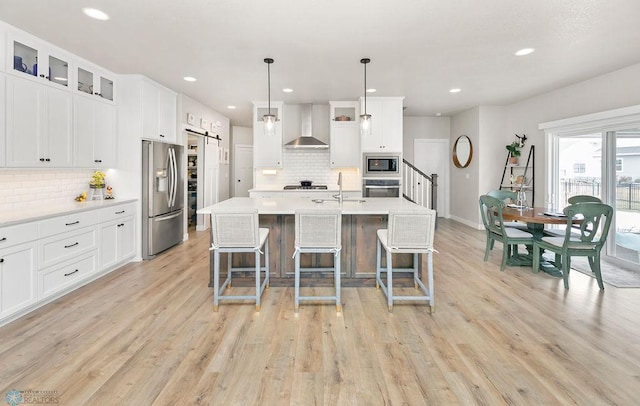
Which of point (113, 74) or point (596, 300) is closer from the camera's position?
point (596, 300)

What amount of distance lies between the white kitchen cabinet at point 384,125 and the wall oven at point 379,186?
583mm

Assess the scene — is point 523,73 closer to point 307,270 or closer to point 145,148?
point 307,270

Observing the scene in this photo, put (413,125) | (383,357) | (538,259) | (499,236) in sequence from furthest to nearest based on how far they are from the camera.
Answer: (413,125) < (499,236) < (538,259) < (383,357)

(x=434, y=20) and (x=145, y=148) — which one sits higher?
(x=434, y=20)

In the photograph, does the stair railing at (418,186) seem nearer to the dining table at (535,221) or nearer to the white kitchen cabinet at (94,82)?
the dining table at (535,221)

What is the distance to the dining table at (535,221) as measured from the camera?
11.9 ft

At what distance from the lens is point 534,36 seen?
3311 mm

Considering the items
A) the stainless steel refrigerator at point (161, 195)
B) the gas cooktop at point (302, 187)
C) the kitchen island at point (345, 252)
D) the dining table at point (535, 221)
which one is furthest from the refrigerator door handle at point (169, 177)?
the dining table at point (535, 221)

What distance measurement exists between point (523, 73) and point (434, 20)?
244 centimetres

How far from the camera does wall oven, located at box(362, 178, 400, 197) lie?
19.9ft

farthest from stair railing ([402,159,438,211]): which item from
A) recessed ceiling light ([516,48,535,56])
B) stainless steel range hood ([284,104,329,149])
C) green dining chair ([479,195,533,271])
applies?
recessed ceiling light ([516,48,535,56])

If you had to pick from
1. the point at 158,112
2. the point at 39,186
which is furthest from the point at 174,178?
the point at 39,186

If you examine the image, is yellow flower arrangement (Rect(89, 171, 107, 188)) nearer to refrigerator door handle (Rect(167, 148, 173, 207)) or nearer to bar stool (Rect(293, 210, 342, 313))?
refrigerator door handle (Rect(167, 148, 173, 207))

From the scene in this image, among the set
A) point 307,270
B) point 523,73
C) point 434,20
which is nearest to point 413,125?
point 523,73
